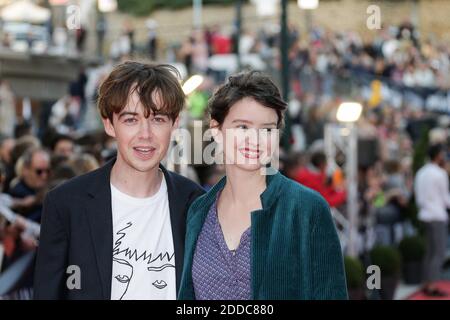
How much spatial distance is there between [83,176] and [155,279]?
1.49 feet

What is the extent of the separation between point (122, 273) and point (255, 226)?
0.65 m

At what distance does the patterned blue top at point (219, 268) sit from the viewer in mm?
3133

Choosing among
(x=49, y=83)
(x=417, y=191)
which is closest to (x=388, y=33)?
(x=49, y=83)

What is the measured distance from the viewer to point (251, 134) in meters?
3.17

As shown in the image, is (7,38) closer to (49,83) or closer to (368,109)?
(49,83)

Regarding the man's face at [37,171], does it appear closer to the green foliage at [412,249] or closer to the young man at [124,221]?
the young man at [124,221]

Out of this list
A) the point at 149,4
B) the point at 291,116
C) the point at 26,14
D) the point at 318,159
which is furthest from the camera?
the point at 149,4

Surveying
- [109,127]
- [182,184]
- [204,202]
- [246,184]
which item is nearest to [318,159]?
[182,184]

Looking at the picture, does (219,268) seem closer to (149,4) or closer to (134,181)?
(134,181)

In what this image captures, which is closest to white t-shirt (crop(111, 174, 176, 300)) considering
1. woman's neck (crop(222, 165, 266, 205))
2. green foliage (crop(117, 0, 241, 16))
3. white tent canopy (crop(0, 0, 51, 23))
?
woman's neck (crop(222, 165, 266, 205))

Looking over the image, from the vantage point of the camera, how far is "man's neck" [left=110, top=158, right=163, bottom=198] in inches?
145

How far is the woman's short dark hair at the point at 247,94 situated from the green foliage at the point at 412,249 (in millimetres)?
10891

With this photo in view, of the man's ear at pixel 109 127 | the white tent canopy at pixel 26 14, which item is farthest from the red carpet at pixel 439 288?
the white tent canopy at pixel 26 14

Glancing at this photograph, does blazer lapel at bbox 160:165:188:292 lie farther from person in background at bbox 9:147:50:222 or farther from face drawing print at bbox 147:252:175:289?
person in background at bbox 9:147:50:222
